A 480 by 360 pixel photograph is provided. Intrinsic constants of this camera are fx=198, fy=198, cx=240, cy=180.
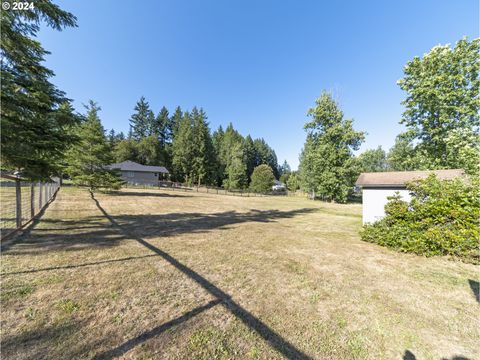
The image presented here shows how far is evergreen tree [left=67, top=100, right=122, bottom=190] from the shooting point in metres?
18.0

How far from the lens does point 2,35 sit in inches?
191

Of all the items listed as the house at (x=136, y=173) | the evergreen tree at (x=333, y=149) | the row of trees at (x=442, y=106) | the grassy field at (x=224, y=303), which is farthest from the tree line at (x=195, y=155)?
the grassy field at (x=224, y=303)

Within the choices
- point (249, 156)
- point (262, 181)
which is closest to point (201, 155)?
point (262, 181)

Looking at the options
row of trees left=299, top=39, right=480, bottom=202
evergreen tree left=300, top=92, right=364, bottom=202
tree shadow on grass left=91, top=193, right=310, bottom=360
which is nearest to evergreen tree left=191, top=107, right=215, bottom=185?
evergreen tree left=300, top=92, right=364, bottom=202

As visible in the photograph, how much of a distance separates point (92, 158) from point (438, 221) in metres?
23.5

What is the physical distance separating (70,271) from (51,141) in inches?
161

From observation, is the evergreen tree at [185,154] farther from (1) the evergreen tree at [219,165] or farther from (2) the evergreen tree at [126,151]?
(2) the evergreen tree at [126,151]

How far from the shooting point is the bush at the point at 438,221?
582cm

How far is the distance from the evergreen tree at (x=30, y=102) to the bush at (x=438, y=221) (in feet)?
37.5

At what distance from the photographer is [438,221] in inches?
245

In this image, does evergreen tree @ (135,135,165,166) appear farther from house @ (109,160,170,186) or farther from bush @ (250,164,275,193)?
bush @ (250,164,275,193)

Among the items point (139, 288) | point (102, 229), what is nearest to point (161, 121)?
point (102, 229)

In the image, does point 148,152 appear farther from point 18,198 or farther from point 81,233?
point 81,233

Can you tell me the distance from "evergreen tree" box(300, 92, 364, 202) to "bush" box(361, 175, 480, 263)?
1932cm
